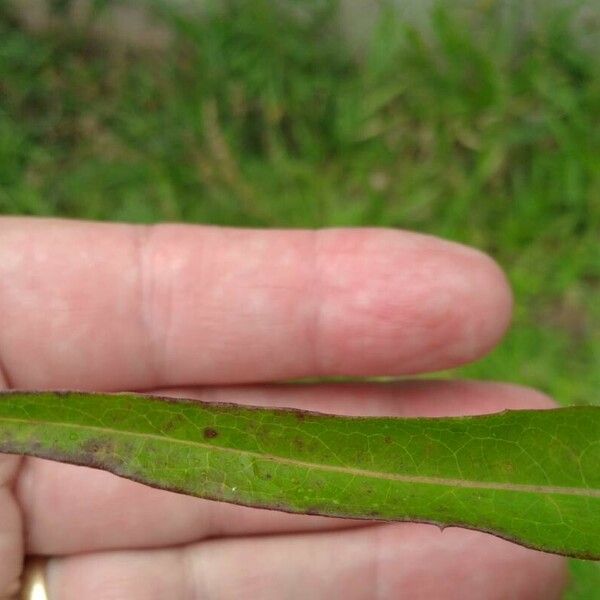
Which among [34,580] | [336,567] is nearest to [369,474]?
[336,567]

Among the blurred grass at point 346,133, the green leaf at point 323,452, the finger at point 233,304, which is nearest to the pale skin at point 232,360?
the finger at point 233,304

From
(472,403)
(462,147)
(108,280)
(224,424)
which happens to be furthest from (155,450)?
(462,147)

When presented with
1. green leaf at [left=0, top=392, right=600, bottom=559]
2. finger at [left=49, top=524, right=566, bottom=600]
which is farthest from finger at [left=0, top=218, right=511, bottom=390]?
green leaf at [left=0, top=392, right=600, bottom=559]

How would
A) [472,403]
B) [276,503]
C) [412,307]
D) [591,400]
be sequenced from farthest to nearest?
[591,400]
[472,403]
[412,307]
[276,503]

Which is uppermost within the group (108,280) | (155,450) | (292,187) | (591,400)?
(155,450)

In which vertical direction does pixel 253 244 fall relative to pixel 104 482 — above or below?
above

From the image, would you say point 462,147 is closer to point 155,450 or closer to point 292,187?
point 292,187
